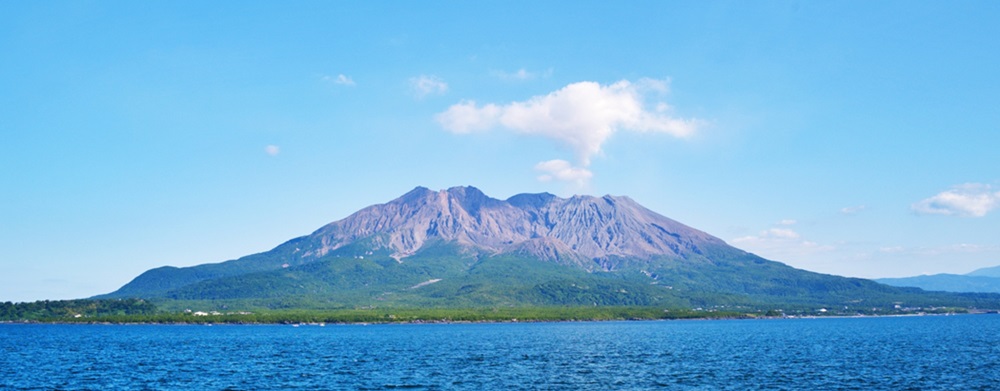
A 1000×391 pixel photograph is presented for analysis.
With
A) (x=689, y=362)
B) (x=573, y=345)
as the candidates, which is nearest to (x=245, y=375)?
(x=689, y=362)

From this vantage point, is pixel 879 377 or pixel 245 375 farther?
pixel 245 375

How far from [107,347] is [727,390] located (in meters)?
106

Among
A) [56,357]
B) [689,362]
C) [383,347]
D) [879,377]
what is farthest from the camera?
[383,347]

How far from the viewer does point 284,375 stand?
7662 cm

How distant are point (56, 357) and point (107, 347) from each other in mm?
22986

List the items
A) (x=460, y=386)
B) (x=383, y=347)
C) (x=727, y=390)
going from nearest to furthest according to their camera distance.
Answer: (x=727, y=390)
(x=460, y=386)
(x=383, y=347)

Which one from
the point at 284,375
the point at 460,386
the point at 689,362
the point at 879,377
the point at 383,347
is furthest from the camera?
the point at 383,347

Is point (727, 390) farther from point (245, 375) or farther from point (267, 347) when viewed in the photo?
point (267, 347)

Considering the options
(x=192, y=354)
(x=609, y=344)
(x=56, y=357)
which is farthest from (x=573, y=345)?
(x=56, y=357)

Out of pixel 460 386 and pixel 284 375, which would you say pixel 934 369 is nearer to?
pixel 460 386

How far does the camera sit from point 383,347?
402 ft

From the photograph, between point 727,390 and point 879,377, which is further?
point 879,377

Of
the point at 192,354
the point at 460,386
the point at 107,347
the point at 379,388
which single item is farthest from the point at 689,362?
the point at 107,347

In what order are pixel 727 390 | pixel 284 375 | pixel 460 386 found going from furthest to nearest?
pixel 284 375, pixel 460 386, pixel 727 390
